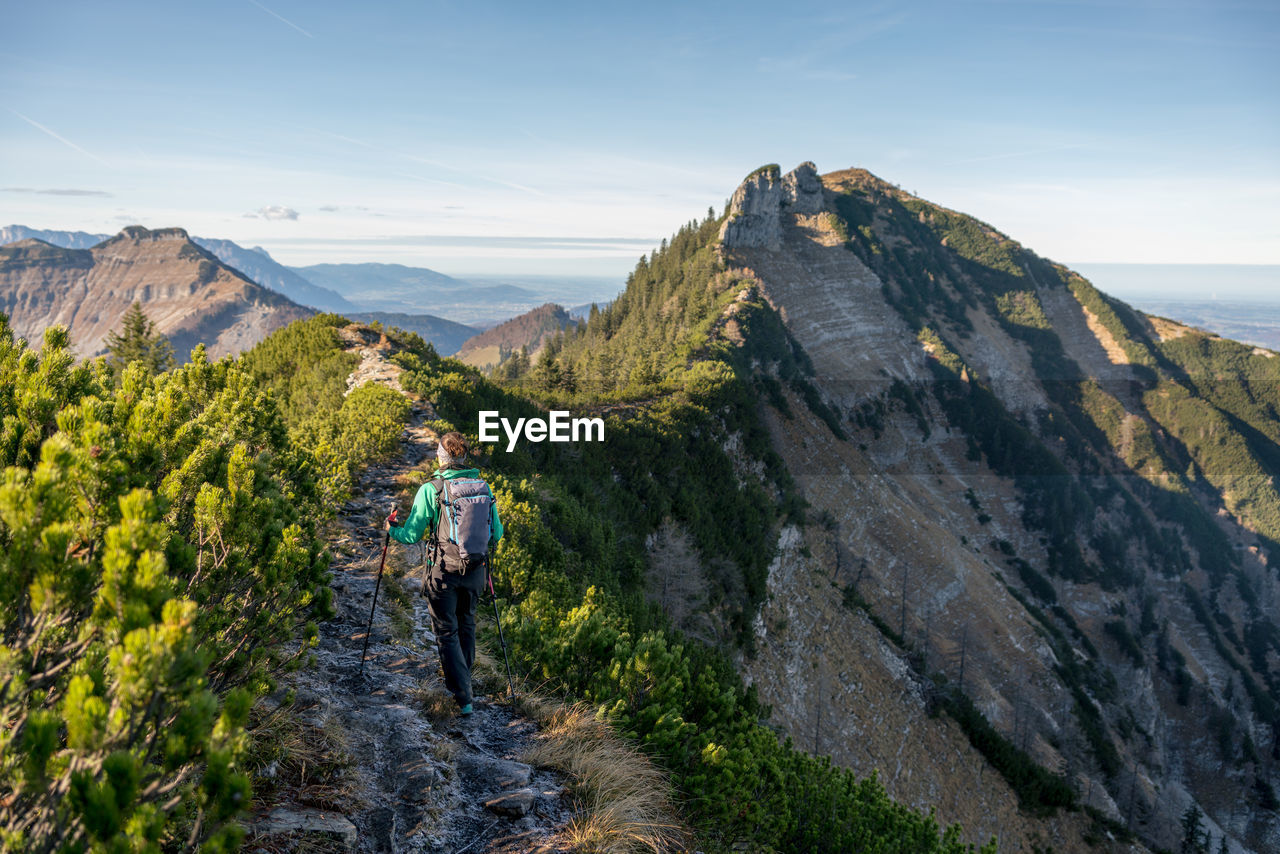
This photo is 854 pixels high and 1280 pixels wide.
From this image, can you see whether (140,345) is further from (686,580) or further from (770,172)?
(770,172)

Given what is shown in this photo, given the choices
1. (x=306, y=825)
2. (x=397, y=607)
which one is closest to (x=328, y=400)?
(x=397, y=607)

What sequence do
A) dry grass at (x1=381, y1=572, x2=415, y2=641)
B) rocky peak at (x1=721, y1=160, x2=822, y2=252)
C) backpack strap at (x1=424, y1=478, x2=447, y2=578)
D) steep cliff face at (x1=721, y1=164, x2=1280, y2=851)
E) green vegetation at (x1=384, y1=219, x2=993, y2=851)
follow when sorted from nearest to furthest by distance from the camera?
backpack strap at (x1=424, y1=478, x2=447, y2=578)
green vegetation at (x1=384, y1=219, x2=993, y2=851)
dry grass at (x1=381, y1=572, x2=415, y2=641)
steep cliff face at (x1=721, y1=164, x2=1280, y2=851)
rocky peak at (x1=721, y1=160, x2=822, y2=252)

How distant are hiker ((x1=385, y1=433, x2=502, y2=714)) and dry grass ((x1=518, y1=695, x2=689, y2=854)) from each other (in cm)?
95

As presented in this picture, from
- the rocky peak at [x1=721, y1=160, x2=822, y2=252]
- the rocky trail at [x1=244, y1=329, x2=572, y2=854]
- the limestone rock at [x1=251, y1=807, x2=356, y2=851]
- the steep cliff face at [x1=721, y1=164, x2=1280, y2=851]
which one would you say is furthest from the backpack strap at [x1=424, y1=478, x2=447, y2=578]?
the rocky peak at [x1=721, y1=160, x2=822, y2=252]

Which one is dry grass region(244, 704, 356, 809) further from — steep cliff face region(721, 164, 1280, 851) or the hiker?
steep cliff face region(721, 164, 1280, 851)

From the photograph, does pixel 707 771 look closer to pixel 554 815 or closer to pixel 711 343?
pixel 554 815

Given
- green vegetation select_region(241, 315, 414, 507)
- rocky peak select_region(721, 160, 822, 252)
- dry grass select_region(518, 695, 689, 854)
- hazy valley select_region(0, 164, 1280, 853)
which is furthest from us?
rocky peak select_region(721, 160, 822, 252)

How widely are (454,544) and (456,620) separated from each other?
0.85 meters

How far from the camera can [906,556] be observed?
2164 inches

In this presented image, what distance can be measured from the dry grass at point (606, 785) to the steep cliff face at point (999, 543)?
25117mm

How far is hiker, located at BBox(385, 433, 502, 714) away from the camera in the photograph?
5582 millimetres

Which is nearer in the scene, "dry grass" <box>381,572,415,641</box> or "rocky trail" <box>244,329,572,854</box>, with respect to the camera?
"rocky trail" <box>244,329,572,854</box>

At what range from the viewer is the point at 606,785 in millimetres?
5172

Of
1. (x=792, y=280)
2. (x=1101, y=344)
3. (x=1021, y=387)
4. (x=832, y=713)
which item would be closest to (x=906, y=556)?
(x=832, y=713)
